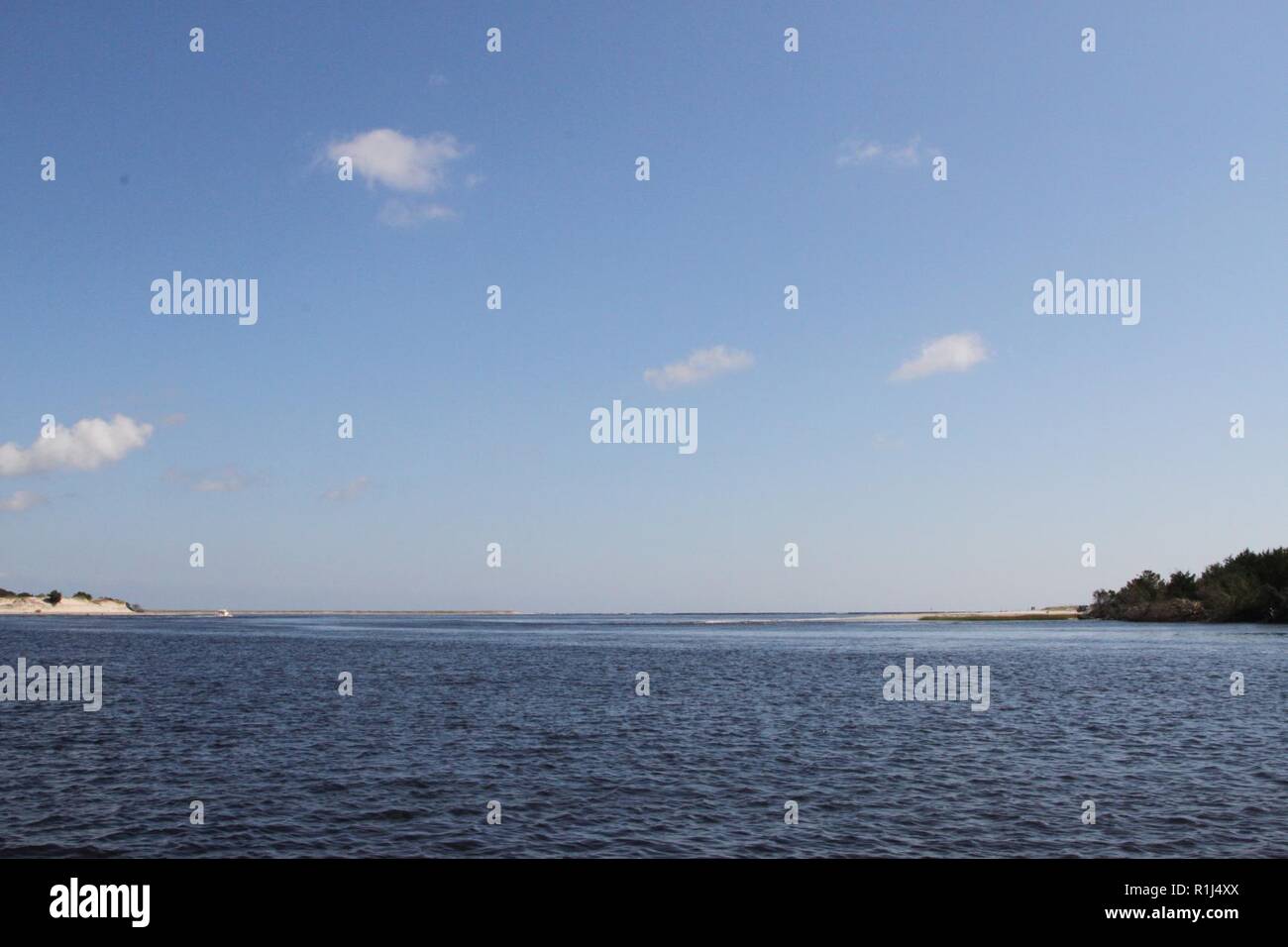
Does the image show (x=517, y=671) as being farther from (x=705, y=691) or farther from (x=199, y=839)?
(x=199, y=839)

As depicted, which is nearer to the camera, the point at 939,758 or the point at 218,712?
the point at 939,758

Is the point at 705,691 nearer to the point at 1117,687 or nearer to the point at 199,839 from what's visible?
the point at 1117,687

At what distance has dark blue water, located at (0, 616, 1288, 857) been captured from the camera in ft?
86.0

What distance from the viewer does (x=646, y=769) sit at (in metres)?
36.3

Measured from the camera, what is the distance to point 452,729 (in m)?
47.2

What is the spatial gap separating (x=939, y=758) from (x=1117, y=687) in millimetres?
37486

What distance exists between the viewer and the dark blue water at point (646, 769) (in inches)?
1032
